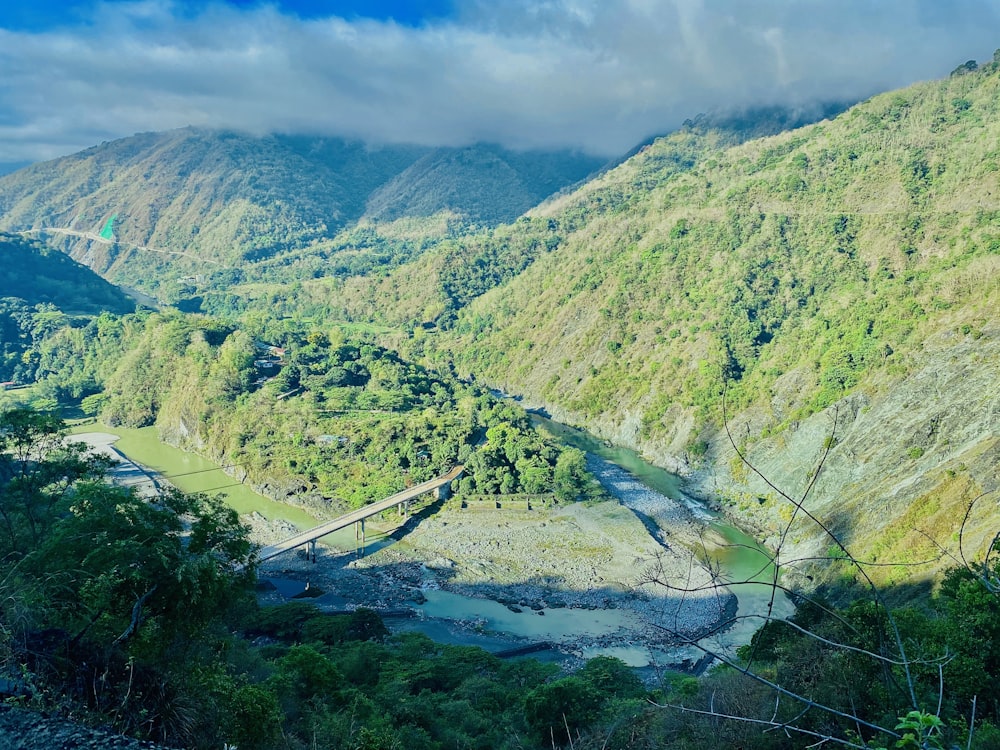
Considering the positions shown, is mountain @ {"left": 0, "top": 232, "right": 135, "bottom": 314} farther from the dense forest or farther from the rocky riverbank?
the dense forest

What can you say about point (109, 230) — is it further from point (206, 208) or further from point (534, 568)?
point (534, 568)

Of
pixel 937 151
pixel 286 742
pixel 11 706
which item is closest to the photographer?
pixel 11 706

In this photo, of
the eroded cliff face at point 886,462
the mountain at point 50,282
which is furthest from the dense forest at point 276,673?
the mountain at point 50,282

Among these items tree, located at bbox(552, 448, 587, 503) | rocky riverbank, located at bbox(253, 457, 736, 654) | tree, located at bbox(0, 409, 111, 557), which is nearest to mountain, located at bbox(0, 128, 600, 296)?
tree, located at bbox(552, 448, 587, 503)

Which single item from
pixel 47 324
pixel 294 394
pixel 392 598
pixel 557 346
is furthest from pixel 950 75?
pixel 47 324

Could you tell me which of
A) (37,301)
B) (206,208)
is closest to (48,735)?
(37,301)

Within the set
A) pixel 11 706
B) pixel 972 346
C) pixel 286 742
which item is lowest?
pixel 286 742

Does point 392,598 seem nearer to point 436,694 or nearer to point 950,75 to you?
point 436,694

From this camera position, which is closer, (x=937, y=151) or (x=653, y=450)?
(x=653, y=450)
